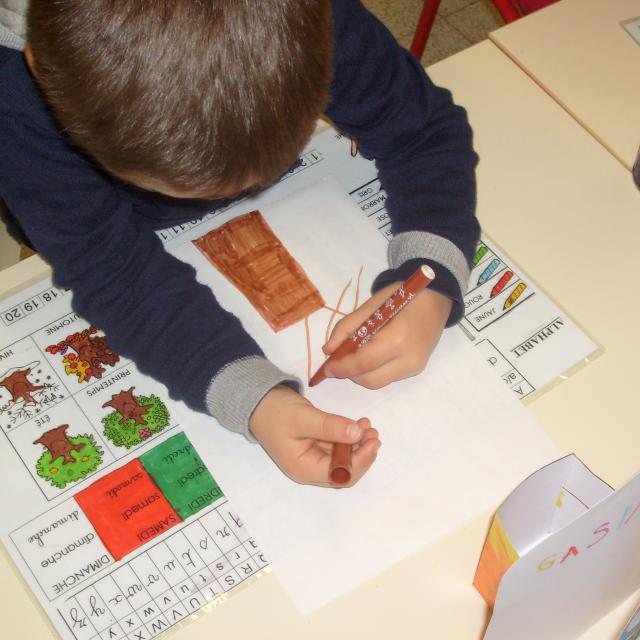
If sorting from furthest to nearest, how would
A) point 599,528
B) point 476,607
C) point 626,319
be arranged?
point 626,319 → point 476,607 → point 599,528

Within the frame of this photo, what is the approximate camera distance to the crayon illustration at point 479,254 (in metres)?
0.81

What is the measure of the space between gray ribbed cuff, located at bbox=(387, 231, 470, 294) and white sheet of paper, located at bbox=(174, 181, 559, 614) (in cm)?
5

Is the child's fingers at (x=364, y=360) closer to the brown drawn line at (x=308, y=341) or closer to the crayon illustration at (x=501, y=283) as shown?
the brown drawn line at (x=308, y=341)

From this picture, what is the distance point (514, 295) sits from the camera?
31.0 inches

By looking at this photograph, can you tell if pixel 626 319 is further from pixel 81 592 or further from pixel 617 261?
pixel 81 592

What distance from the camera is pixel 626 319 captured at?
30.4 inches

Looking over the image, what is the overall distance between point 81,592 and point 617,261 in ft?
2.01

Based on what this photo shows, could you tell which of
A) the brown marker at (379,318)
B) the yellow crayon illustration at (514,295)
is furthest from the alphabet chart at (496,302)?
the brown marker at (379,318)

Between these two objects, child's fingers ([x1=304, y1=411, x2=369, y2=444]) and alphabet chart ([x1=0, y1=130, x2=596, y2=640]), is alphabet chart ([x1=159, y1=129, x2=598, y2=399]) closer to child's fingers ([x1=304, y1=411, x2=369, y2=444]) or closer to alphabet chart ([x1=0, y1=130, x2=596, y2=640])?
alphabet chart ([x1=0, y1=130, x2=596, y2=640])

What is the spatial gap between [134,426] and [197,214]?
252 mm

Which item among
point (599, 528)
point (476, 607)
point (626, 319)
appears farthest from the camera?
point (626, 319)

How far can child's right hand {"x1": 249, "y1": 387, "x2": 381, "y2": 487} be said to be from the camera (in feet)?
2.20

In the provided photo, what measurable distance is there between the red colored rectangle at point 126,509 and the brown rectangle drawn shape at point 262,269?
201mm

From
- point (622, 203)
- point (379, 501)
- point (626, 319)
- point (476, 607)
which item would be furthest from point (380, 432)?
point (622, 203)
